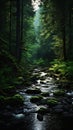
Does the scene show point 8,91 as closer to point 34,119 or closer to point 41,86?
point 41,86

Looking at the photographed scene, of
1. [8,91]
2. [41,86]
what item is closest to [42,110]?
[8,91]

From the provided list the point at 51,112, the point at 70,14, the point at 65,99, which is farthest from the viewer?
the point at 70,14

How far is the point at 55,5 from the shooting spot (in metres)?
30.3

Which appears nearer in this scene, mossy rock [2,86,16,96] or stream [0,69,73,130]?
stream [0,69,73,130]

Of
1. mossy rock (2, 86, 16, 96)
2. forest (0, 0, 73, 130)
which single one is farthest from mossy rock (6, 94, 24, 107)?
mossy rock (2, 86, 16, 96)

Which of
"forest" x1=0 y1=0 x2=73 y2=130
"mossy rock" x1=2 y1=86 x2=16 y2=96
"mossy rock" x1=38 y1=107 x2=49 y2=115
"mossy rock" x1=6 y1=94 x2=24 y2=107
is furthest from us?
"mossy rock" x1=2 y1=86 x2=16 y2=96

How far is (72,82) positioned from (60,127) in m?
9.62

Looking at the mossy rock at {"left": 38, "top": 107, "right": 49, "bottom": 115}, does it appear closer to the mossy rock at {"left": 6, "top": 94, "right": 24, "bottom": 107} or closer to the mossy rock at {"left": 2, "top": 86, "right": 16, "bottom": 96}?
the mossy rock at {"left": 6, "top": 94, "right": 24, "bottom": 107}

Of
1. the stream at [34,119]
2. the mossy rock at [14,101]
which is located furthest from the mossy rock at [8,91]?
the stream at [34,119]

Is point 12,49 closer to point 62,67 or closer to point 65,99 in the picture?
point 62,67

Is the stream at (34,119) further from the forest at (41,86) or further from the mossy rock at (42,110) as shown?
the mossy rock at (42,110)

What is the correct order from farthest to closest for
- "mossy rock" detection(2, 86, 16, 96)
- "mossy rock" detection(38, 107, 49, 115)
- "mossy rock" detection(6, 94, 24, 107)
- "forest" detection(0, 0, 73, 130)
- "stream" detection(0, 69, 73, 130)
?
1. "mossy rock" detection(2, 86, 16, 96)
2. "mossy rock" detection(6, 94, 24, 107)
3. "mossy rock" detection(38, 107, 49, 115)
4. "forest" detection(0, 0, 73, 130)
5. "stream" detection(0, 69, 73, 130)

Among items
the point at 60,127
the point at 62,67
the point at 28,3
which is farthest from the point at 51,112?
the point at 28,3

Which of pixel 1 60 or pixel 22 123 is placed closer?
pixel 22 123
